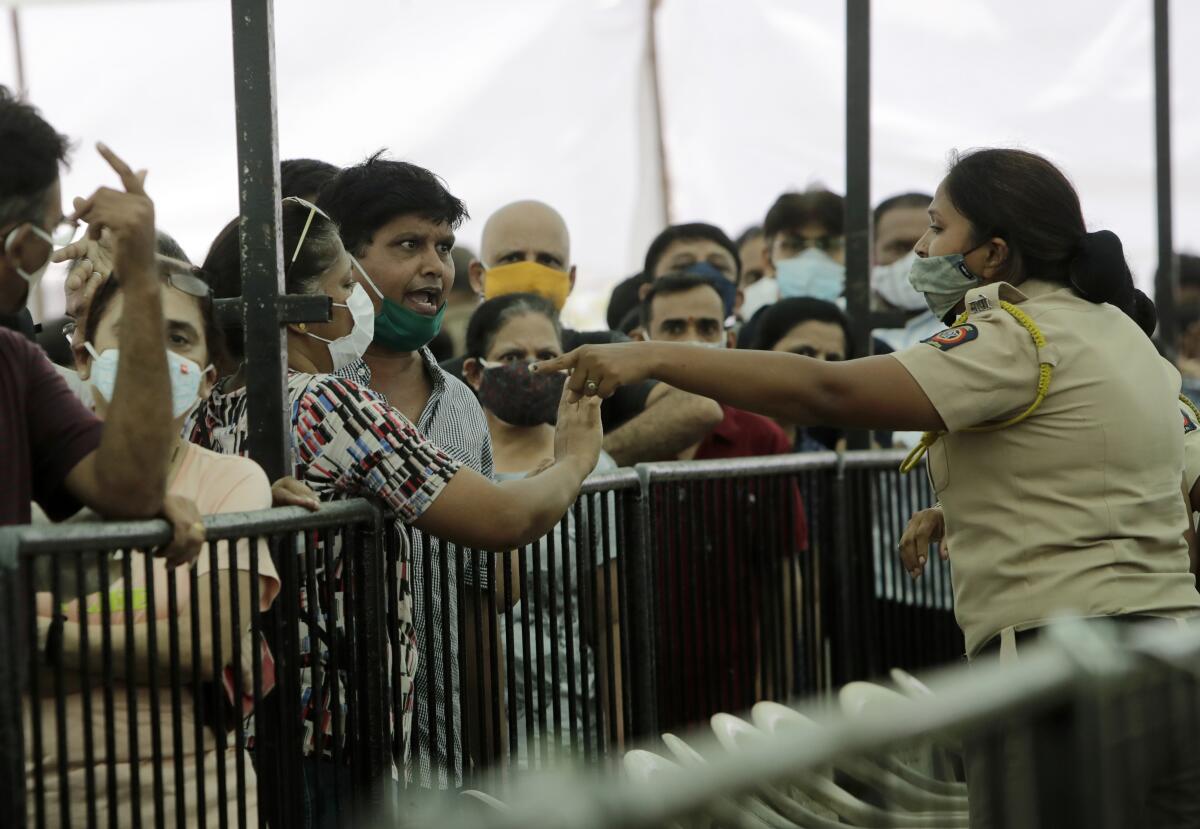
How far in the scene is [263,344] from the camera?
9.40 ft

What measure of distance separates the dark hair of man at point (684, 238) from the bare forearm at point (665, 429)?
180 cm

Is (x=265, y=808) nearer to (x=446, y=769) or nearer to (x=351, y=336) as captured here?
(x=446, y=769)

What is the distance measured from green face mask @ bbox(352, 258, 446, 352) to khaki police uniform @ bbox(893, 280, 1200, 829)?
43.9 inches

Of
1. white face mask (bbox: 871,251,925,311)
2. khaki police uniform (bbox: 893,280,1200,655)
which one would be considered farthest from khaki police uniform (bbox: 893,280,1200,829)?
white face mask (bbox: 871,251,925,311)

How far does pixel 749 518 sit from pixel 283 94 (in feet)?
18.7

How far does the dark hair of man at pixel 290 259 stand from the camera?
3189mm

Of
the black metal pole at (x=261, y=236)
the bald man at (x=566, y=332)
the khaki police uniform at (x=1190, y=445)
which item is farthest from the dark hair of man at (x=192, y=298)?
the khaki police uniform at (x=1190, y=445)

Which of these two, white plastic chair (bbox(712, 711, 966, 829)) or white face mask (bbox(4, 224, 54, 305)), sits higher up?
white face mask (bbox(4, 224, 54, 305))

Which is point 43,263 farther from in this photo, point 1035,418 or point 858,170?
point 858,170

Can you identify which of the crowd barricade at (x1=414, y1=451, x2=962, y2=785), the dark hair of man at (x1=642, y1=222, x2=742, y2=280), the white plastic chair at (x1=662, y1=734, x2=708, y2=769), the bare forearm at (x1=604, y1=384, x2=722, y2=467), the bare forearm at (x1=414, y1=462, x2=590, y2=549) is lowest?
the white plastic chair at (x1=662, y1=734, x2=708, y2=769)

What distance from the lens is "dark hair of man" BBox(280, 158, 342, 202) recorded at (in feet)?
12.1

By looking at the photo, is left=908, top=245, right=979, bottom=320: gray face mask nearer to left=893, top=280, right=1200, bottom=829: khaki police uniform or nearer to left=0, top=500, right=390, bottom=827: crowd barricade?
left=893, top=280, right=1200, bottom=829: khaki police uniform

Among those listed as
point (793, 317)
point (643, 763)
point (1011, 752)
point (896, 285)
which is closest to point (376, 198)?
point (643, 763)

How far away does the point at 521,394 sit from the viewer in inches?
172
